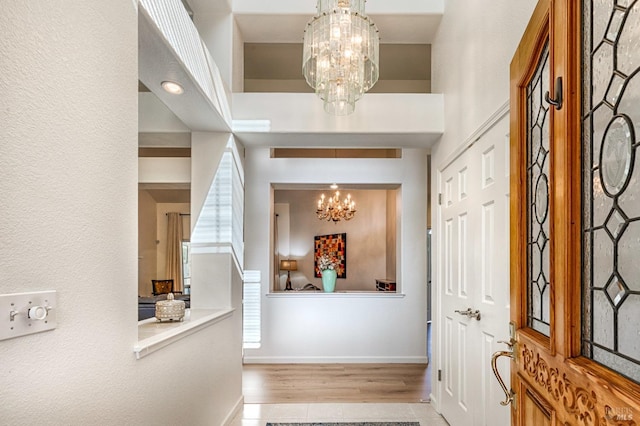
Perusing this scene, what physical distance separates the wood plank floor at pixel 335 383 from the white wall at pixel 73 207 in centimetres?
236

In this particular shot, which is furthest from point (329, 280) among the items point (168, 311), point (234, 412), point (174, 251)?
point (174, 251)

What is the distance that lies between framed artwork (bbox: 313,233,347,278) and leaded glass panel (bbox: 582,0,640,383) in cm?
802

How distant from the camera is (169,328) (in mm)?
2557

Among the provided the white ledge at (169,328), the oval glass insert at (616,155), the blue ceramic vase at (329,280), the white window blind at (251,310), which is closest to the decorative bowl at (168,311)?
the white ledge at (169,328)

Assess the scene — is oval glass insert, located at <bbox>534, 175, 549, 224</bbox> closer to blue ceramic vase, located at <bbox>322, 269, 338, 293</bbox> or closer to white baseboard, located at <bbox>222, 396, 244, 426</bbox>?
white baseboard, located at <bbox>222, 396, 244, 426</bbox>

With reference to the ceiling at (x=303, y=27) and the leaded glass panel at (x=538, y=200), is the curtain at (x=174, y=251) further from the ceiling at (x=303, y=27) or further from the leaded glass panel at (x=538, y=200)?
the leaded glass panel at (x=538, y=200)

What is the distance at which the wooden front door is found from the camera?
34.8 inches

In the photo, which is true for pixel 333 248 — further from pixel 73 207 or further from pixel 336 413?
pixel 73 207

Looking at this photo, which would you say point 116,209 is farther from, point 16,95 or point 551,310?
point 551,310

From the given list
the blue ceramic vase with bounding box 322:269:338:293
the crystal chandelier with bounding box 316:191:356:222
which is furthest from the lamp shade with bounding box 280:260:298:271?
the blue ceramic vase with bounding box 322:269:338:293

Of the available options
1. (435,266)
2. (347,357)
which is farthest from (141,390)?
(347,357)

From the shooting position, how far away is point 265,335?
5488 mm

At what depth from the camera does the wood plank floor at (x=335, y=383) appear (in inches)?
167

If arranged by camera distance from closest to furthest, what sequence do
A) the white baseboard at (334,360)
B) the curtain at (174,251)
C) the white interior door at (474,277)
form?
the white interior door at (474,277)
the white baseboard at (334,360)
the curtain at (174,251)
